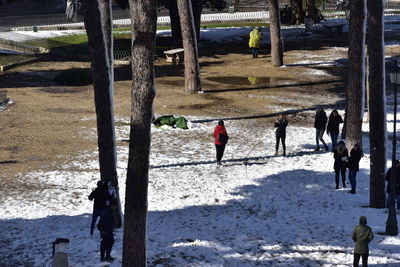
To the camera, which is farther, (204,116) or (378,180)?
(204,116)

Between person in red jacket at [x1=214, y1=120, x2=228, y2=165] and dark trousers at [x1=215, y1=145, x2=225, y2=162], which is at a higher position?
person in red jacket at [x1=214, y1=120, x2=228, y2=165]

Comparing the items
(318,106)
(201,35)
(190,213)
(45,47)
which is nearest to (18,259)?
(190,213)

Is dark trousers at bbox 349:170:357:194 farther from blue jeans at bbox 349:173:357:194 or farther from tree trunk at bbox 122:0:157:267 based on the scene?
tree trunk at bbox 122:0:157:267

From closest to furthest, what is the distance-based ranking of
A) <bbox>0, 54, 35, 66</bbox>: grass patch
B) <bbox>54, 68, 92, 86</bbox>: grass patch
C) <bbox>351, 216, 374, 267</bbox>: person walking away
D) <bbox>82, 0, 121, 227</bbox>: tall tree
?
1. <bbox>351, 216, 374, 267</bbox>: person walking away
2. <bbox>82, 0, 121, 227</bbox>: tall tree
3. <bbox>54, 68, 92, 86</bbox>: grass patch
4. <bbox>0, 54, 35, 66</bbox>: grass patch

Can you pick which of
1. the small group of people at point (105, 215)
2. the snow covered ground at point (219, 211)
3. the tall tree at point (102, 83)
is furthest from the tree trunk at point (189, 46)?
A: the small group of people at point (105, 215)

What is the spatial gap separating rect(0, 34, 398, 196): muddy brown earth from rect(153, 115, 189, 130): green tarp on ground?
1450mm

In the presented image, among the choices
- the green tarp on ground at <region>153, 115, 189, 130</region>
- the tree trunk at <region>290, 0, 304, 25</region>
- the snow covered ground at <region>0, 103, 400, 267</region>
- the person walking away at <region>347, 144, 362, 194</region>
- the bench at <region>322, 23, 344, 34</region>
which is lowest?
the snow covered ground at <region>0, 103, 400, 267</region>

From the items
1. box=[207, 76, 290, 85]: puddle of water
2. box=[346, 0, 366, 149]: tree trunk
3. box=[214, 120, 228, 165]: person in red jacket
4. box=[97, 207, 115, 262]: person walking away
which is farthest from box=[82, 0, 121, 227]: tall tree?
box=[207, 76, 290, 85]: puddle of water

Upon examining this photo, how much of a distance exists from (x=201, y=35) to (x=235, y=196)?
33154mm

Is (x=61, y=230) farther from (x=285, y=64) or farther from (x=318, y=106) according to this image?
(x=285, y=64)

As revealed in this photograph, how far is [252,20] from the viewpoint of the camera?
64062 mm

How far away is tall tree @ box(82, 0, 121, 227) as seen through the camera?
16969 millimetres

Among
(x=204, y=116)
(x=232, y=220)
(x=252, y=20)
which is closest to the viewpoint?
(x=232, y=220)

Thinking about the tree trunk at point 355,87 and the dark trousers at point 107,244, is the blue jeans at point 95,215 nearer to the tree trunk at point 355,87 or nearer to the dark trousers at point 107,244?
the dark trousers at point 107,244
